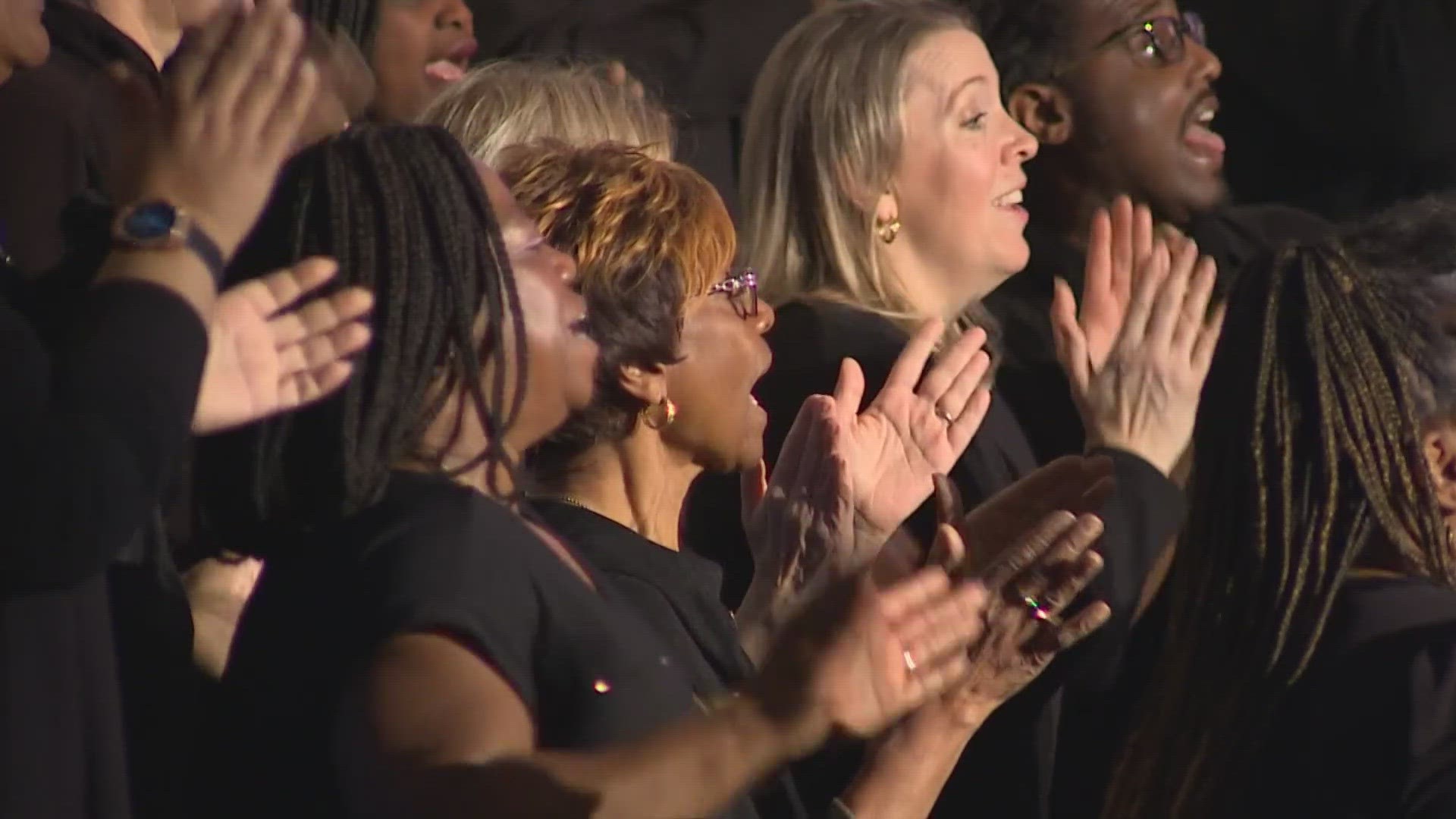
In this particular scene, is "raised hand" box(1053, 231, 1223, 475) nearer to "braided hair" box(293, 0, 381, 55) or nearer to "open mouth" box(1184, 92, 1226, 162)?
"open mouth" box(1184, 92, 1226, 162)

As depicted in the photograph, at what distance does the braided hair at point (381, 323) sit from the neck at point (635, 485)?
0.49 meters

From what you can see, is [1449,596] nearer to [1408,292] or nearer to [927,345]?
[1408,292]

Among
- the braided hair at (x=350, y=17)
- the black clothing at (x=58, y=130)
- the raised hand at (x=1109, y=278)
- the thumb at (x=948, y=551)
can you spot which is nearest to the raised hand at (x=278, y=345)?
the black clothing at (x=58, y=130)

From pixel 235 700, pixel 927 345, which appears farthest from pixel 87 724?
pixel 927 345

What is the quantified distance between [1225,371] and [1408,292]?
0.17 m

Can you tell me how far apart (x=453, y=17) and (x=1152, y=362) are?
1127 mm

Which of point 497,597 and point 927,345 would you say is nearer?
point 497,597

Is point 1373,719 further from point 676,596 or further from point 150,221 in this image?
point 150,221

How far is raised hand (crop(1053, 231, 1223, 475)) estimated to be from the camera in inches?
121

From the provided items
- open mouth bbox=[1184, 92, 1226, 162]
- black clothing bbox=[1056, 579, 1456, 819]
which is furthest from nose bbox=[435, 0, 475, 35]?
black clothing bbox=[1056, 579, 1456, 819]

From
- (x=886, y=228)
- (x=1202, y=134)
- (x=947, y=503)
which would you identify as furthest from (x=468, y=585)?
(x=1202, y=134)

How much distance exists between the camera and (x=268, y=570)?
1742 millimetres

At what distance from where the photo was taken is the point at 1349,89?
436 cm

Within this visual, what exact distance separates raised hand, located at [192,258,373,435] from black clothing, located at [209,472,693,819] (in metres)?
0.11
